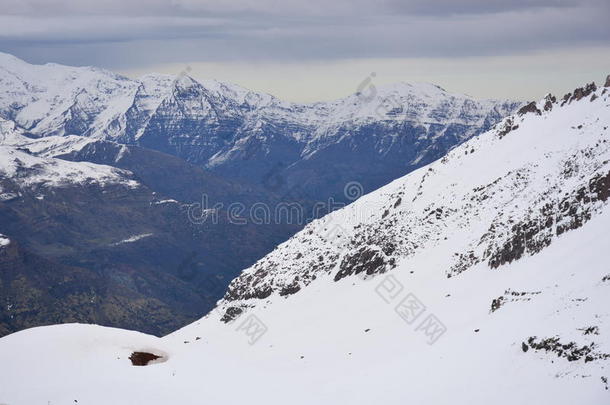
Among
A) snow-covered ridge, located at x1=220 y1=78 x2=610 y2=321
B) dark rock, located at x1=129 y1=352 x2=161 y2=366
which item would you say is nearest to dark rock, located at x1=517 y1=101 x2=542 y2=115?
snow-covered ridge, located at x1=220 y1=78 x2=610 y2=321

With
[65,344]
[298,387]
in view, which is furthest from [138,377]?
[298,387]

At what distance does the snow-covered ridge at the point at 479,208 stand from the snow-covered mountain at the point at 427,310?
27 centimetres

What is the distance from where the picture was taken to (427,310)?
55.6 meters

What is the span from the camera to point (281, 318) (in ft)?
255

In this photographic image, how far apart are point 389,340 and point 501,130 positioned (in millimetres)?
55469

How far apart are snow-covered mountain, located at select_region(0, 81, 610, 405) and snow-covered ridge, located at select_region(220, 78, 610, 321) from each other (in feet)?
0.88

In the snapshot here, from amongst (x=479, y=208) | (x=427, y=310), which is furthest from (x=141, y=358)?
(x=479, y=208)

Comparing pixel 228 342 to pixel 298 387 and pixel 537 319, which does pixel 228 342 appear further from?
pixel 537 319

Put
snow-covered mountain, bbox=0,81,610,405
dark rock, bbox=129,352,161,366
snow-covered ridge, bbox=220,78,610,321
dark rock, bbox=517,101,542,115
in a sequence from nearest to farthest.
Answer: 1. snow-covered mountain, bbox=0,81,610,405
2. dark rock, bbox=129,352,161,366
3. snow-covered ridge, bbox=220,78,610,321
4. dark rock, bbox=517,101,542,115

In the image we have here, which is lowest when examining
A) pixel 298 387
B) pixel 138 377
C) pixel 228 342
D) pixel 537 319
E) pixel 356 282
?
pixel 228 342

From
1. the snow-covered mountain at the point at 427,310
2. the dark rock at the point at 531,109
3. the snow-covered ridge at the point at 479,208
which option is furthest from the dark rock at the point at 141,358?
the dark rock at the point at 531,109

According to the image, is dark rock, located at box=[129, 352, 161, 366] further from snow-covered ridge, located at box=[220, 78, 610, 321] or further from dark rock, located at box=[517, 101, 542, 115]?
dark rock, located at box=[517, 101, 542, 115]

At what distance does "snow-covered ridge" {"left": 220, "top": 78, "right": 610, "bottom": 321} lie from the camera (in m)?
58.7

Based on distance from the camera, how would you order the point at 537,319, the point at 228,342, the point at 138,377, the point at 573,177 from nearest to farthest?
the point at 138,377 → the point at 537,319 → the point at 573,177 → the point at 228,342
